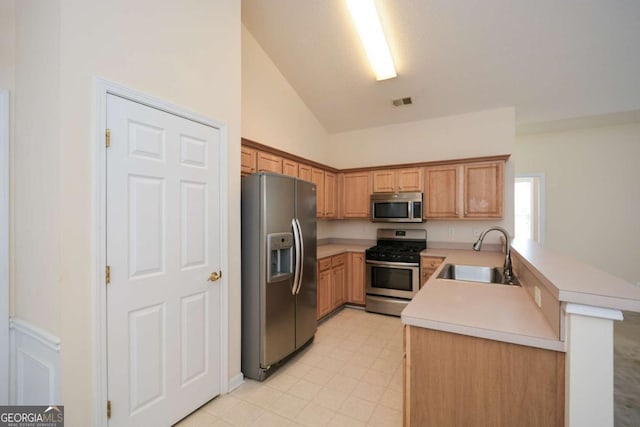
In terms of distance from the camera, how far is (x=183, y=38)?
6.48ft

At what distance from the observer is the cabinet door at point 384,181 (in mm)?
4276

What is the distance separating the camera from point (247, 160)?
285 cm

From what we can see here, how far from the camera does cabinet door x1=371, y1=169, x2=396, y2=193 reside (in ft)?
14.0

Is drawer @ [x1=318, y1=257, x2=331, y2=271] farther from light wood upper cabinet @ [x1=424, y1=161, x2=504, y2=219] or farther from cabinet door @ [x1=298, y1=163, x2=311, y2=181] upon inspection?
light wood upper cabinet @ [x1=424, y1=161, x2=504, y2=219]

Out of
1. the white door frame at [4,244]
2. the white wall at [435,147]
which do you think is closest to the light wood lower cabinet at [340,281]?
the white wall at [435,147]

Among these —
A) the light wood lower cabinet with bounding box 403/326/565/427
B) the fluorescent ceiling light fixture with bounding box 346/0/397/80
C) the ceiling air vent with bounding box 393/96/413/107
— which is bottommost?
the light wood lower cabinet with bounding box 403/326/565/427

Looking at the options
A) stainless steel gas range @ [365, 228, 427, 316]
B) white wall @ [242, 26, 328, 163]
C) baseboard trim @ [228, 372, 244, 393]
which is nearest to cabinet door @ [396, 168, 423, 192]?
stainless steel gas range @ [365, 228, 427, 316]

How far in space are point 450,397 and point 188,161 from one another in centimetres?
208

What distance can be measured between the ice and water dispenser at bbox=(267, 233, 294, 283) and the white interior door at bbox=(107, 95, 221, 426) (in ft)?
1.41

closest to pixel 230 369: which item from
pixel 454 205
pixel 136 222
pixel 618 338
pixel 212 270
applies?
pixel 212 270

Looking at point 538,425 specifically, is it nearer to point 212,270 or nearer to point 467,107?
point 212,270

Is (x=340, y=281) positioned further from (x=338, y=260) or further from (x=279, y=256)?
(x=279, y=256)

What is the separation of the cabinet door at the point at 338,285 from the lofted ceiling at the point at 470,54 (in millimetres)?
2471

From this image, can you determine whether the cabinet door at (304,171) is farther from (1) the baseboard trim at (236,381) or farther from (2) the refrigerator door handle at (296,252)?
(1) the baseboard trim at (236,381)
